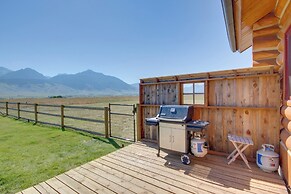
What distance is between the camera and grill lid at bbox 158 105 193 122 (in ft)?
11.1

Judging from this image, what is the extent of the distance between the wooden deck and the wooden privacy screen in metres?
0.61

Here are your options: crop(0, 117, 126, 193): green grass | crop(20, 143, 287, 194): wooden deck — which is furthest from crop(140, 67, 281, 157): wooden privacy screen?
crop(0, 117, 126, 193): green grass

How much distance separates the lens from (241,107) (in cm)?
332

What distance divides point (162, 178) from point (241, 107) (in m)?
2.36

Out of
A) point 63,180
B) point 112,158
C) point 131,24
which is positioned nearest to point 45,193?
point 63,180

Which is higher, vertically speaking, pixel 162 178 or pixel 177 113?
pixel 177 113

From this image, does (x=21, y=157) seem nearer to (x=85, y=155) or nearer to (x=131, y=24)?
(x=85, y=155)

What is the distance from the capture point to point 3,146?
434 cm

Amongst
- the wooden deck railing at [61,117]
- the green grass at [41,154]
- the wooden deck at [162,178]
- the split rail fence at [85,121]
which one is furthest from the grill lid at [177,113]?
the wooden deck railing at [61,117]

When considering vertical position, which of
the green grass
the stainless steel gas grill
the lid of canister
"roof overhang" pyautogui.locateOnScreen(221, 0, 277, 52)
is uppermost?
"roof overhang" pyautogui.locateOnScreen(221, 0, 277, 52)

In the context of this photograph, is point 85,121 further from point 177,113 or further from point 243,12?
point 243,12

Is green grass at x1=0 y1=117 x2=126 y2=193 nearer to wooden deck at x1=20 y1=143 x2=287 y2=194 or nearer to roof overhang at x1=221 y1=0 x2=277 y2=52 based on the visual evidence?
wooden deck at x1=20 y1=143 x2=287 y2=194

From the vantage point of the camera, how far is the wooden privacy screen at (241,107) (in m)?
3.04

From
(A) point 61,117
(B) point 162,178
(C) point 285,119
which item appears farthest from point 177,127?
(A) point 61,117
